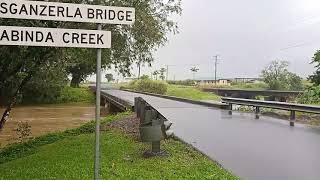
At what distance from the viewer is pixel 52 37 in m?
5.59

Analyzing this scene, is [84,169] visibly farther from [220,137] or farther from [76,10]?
[220,137]

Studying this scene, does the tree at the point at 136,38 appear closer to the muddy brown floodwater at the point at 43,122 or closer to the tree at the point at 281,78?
the muddy brown floodwater at the point at 43,122

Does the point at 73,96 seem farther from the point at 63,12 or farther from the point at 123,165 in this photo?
the point at 63,12

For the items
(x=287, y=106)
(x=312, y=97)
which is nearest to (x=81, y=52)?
(x=287, y=106)

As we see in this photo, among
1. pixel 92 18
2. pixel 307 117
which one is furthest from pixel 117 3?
pixel 307 117

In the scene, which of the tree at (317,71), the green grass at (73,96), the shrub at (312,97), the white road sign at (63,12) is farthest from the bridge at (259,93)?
the white road sign at (63,12)

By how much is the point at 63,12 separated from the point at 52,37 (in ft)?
1.15

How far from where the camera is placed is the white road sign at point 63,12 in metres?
5.49

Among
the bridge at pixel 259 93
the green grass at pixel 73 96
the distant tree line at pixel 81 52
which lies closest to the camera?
the distant tree line at pixel 81 52

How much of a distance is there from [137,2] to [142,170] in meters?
5.87

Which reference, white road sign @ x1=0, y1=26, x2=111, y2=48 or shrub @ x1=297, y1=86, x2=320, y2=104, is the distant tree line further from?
shrub @ x1=297, y1=86, x2=320, y2=104

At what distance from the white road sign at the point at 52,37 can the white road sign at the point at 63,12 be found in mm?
159

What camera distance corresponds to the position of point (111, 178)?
22.9ft

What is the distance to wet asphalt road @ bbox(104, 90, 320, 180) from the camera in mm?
7309
